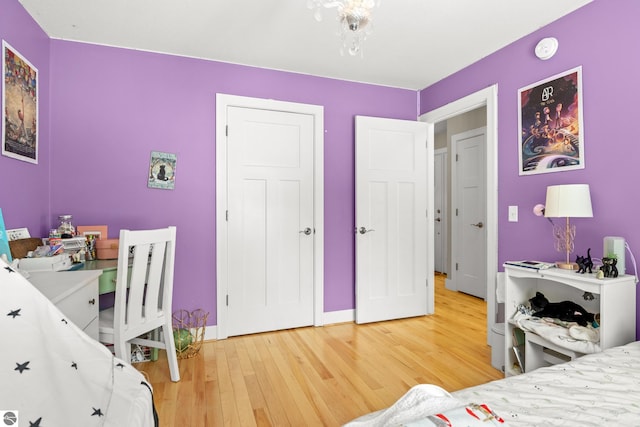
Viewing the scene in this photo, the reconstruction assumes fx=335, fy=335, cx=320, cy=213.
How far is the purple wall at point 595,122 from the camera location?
73.8 inches

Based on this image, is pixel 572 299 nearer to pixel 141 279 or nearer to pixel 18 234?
pixel 141 279

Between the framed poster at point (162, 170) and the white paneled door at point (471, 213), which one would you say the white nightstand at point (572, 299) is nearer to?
the white paneled door at point (471, 213)

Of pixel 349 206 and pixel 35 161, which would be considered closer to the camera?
pixel 35 161

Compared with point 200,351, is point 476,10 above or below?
above

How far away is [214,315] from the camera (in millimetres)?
2896

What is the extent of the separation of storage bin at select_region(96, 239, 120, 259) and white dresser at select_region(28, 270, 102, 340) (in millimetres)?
696

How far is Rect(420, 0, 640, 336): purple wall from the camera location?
1874 millimetres

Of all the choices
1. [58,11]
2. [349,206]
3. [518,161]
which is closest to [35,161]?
[58,11]

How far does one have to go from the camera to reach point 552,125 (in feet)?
7.41

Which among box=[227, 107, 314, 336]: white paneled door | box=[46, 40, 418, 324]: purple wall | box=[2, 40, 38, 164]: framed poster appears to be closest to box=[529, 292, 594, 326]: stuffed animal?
box=[46, 40, 418, 324]: purple wall

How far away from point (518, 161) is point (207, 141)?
8.15ft

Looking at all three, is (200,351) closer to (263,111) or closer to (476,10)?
(263,111)

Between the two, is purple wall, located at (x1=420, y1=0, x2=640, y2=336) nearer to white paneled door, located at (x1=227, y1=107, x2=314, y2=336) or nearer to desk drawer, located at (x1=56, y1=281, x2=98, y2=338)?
white paneled door, located at (x1=227, y1=107, x2=314, y2=336)

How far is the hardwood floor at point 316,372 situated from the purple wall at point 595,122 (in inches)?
38.5
